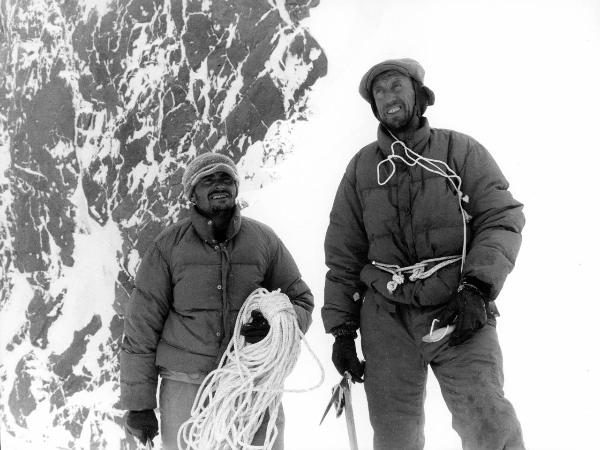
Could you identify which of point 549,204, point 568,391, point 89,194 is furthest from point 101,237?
point 568,391

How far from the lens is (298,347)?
66.3 inches

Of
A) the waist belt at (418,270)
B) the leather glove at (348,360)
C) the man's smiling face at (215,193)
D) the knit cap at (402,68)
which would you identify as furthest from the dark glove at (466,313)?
the man's smiling face at (215,193)

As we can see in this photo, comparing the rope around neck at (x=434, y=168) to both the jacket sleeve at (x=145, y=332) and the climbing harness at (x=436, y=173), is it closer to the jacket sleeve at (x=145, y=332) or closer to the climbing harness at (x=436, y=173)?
the climbing harness at (x=436, y=173)

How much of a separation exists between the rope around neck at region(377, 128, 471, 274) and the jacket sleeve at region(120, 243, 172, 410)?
0.81 meters

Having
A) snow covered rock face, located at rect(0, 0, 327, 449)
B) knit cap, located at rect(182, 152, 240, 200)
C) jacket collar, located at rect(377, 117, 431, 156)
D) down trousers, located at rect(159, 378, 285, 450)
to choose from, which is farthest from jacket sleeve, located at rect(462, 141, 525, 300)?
snow covered rock face, located at rect(0, 0, 327, 449)

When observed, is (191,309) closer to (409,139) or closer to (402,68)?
(409,139)

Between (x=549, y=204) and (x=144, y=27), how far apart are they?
2085 millimetres

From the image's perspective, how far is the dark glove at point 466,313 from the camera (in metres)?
1.31

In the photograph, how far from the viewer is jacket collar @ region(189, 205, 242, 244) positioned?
1693 mm

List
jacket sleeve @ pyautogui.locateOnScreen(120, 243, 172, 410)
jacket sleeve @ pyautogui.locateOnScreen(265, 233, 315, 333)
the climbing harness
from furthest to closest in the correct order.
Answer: jacket sleeve @ pyautogui.locateOnScreen(265, 233, 315, 333)
jacket sleeve @ pyautogui.locateOnScreen(120, 243, 172, 410)
the climbing harness

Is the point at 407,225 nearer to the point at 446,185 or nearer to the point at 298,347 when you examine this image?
the point at 446,185

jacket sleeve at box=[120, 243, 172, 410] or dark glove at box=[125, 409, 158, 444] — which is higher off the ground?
jacket sleeve at box=[120, 243, 172, 410]

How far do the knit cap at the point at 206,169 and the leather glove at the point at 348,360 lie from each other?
0.66m

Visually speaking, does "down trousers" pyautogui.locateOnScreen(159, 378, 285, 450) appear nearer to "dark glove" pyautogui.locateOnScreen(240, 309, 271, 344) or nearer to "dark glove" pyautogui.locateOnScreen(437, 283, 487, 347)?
"dark glove" pyautogui.locateOnScreen(240, 309, 271, 344)
